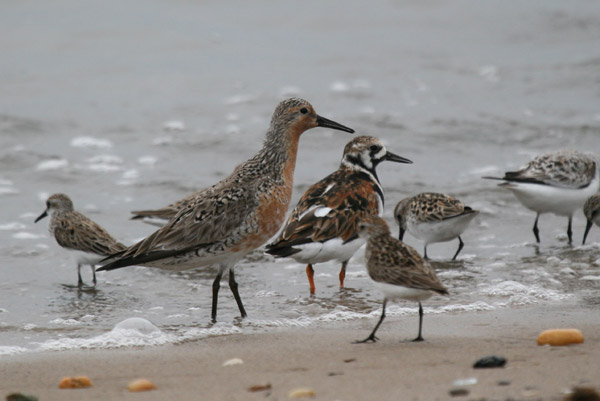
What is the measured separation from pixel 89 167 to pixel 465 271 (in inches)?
241

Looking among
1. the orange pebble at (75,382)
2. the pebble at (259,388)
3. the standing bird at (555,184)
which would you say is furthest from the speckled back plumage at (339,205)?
the pebble at (259,388)

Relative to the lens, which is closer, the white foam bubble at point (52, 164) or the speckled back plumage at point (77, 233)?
the speckled back plumage at point (77, 233)

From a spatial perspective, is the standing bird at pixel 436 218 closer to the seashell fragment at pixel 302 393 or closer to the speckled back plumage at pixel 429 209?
the speckled back plumage at pixel 429 209

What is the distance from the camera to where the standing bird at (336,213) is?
746 cm

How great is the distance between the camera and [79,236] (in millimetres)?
8594

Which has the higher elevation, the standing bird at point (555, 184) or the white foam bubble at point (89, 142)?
the white foam bubble at point (89, 142)

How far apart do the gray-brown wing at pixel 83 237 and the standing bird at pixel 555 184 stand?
4.23 m

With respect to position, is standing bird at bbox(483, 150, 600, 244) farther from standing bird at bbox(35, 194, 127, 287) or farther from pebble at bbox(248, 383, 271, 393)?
pebble at bbox(248, 383, 271, 393)

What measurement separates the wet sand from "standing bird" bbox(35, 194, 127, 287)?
2.51 meters

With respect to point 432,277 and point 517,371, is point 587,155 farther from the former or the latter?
point 517,371

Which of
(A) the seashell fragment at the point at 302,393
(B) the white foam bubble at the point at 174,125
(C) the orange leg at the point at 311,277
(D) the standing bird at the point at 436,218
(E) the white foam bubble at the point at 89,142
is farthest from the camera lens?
(B) the white foam bubble at the point at 174,125

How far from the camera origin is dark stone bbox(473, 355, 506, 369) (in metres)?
4.78

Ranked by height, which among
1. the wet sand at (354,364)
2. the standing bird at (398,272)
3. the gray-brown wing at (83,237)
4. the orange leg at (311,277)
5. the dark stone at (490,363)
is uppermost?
the gray-brown wing at (83,237)

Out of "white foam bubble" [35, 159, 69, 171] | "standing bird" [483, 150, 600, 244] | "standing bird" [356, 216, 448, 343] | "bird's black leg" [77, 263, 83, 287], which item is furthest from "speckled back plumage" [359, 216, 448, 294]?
"white foam bubble" [35, 159, 69, 171]
